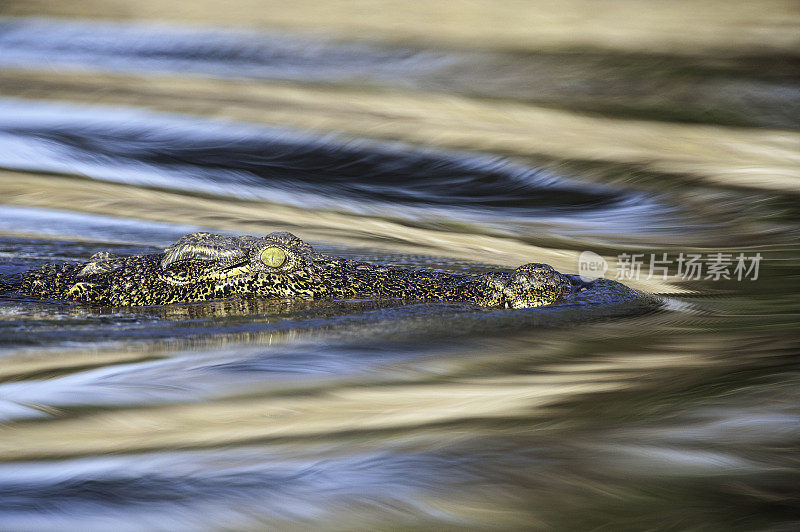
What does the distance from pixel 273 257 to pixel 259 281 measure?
0.62 feet

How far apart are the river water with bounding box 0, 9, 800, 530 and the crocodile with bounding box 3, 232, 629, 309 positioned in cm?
12

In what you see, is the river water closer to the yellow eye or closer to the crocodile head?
the crocodile head

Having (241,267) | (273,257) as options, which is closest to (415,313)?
(273,257)

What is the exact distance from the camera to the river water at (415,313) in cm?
315

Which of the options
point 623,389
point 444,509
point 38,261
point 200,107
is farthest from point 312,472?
point 200,107

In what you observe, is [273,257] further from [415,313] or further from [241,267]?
[415,313]

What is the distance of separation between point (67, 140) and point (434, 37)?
18.4 ft

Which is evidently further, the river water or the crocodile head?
the crocodile head

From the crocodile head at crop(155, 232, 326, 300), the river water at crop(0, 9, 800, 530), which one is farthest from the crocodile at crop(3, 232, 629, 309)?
the river water at crop(0, 9, 800, 530)

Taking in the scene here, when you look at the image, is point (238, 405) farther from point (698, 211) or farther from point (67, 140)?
point (67, 140)

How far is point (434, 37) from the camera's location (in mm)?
14039

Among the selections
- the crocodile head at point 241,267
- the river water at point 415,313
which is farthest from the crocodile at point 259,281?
the river water at point 415,313

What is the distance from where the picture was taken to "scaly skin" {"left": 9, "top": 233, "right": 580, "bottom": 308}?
519cm

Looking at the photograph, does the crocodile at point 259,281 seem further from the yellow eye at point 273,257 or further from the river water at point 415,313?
the river water at point 415,313
